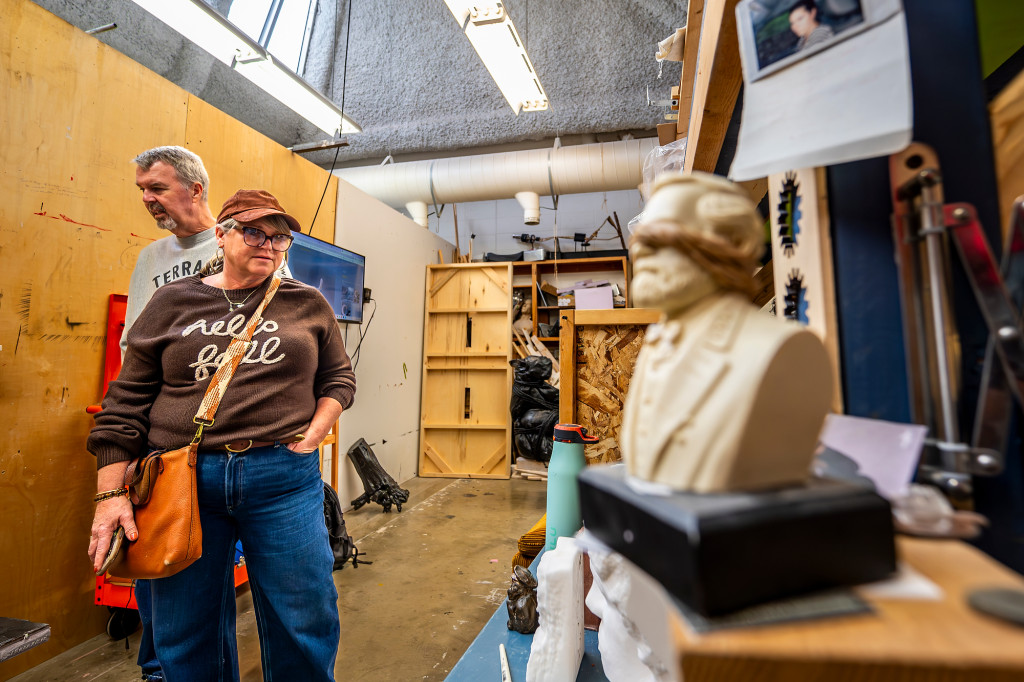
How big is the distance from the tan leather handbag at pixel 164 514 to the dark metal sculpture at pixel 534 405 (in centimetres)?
337

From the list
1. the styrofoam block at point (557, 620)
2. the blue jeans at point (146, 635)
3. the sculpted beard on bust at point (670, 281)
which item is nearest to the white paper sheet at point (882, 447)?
the sculpted beard on bust at point (670, 281)

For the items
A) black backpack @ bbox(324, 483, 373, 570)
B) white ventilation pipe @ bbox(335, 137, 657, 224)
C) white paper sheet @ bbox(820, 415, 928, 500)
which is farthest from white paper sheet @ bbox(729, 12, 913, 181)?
white ventilation pipe @ bbox(335, 137, 657, 224)

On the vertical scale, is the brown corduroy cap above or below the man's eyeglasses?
above

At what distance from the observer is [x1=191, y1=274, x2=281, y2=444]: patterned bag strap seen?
115cm

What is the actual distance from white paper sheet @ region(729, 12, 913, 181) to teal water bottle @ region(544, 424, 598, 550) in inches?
30.3

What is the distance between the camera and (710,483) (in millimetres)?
419

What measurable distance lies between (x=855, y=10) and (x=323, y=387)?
1321mm

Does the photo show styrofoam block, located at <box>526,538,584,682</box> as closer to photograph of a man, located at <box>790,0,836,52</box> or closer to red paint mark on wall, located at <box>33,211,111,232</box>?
photograph of a man, located at <box>790,0,836,52</box>

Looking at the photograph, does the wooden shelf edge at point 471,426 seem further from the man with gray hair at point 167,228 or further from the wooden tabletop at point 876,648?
the wooden tabletop at point 876,648

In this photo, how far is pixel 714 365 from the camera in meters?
0.45

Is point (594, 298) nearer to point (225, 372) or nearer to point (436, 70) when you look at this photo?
point (436, 70)

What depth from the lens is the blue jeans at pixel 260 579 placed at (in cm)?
115

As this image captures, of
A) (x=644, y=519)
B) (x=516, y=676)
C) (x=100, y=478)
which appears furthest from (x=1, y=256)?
(x=644, y=519)

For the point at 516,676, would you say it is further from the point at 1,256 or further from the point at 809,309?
the point at 1,256
